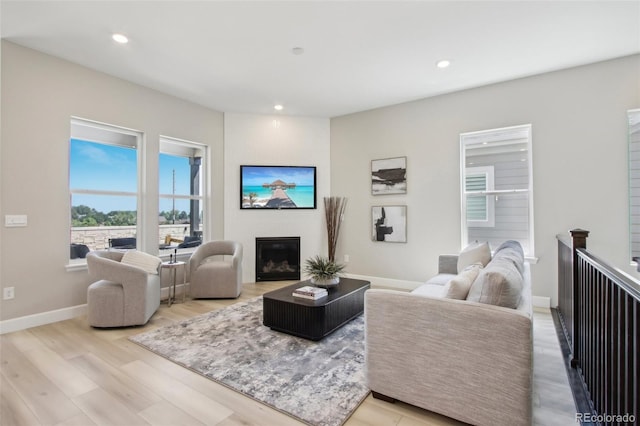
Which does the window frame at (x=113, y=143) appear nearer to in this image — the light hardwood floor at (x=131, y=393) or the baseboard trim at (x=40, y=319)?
the baseboard trim at (x=40, y=319)

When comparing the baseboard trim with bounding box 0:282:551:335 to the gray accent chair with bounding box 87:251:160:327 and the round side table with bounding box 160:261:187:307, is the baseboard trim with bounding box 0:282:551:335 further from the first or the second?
the gray accent chair with bounding box 87:251:160:327

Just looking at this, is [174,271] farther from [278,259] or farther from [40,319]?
[278,259]

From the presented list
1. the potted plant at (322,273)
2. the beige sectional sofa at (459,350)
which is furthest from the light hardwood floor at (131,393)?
the potted plant at (322,273)

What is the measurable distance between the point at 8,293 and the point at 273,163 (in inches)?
148

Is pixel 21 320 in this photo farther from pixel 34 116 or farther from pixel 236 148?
pixel 236 148

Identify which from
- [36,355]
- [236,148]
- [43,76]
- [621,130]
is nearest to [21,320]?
[36,355]

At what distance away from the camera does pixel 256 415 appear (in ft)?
5.92

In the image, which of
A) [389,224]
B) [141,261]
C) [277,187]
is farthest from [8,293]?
[389,224]

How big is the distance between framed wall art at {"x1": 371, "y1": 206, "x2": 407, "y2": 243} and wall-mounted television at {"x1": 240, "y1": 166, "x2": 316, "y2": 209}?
1185 mm

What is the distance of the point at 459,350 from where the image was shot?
63.6 inches

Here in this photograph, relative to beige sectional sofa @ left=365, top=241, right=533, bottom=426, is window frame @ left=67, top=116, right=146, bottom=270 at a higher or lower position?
higher

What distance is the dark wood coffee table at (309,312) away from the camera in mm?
2811

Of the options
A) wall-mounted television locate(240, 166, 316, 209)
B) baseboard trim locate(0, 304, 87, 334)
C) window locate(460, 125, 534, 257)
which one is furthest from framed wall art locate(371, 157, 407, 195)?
baseboard trim locate(0, 304, 87, 334)

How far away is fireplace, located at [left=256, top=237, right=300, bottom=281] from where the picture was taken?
536 centimetres
